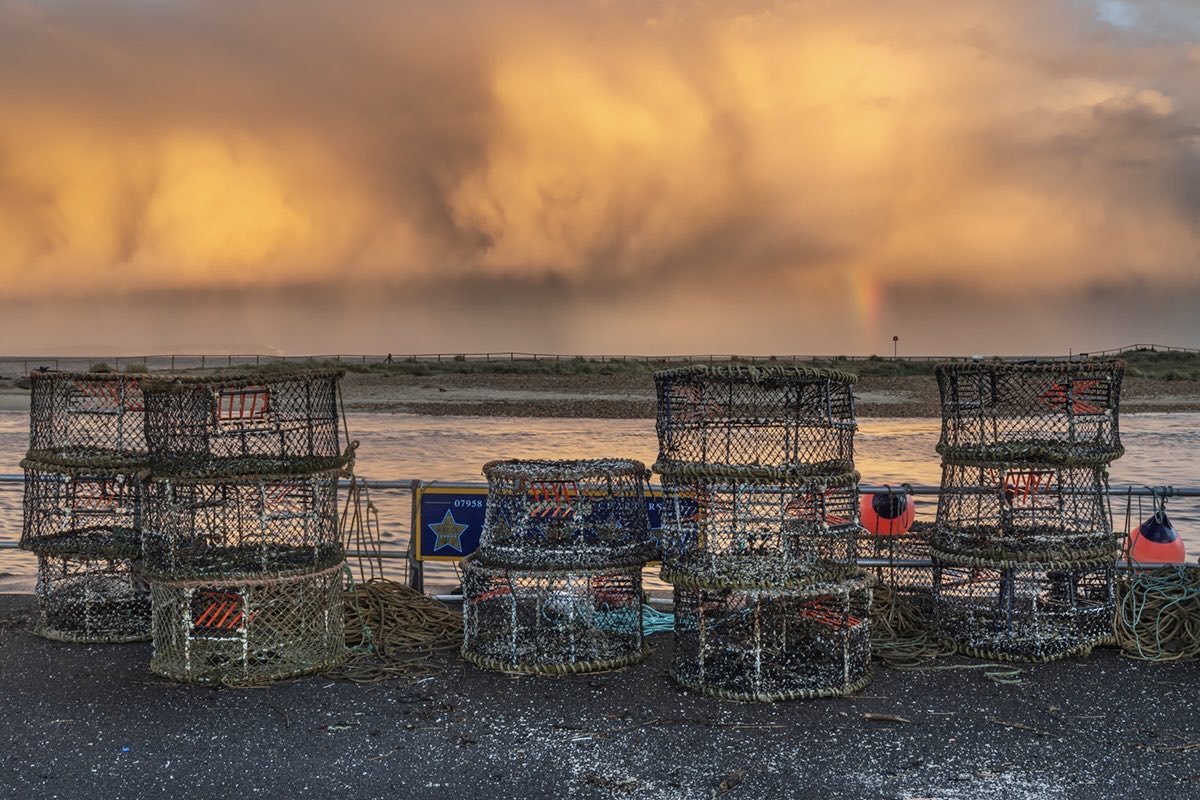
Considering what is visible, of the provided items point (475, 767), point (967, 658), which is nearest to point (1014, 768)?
point (967, 658)

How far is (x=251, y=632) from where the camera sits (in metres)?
6.86

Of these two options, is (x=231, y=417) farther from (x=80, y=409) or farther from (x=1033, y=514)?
(x=1033, y=514)

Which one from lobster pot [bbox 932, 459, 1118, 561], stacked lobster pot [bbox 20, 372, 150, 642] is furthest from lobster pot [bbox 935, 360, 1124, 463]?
stacked lobster pot [bbox 20, 372, 150, 642]

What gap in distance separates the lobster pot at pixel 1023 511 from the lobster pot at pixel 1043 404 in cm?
11

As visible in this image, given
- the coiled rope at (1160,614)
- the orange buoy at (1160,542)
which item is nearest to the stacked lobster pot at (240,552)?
the coiled rope at (1160,614)

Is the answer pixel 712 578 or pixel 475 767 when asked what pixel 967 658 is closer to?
pixel 712 578

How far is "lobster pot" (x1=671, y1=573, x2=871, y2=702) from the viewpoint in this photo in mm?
6047

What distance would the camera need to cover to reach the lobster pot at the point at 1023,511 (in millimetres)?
6688

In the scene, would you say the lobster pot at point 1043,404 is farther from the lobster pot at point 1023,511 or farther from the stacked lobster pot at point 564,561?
the stacked lobster pot at point 564,561

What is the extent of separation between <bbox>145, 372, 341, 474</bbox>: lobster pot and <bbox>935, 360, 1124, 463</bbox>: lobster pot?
12.6 feet

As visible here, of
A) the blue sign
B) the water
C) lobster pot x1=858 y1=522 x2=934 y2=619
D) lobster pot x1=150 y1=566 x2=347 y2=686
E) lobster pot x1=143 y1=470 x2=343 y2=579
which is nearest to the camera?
lobster pot x1=150 y1=566 x2=347 y2=686

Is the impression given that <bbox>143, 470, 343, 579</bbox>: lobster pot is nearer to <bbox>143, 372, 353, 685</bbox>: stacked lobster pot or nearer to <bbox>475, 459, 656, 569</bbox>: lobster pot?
<bbox>143, 372, 353, 685</bbox>: stacked lobster pot

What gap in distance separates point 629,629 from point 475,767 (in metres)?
2.35

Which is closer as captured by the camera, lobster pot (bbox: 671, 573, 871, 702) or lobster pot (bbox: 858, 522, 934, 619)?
lobster pot (bbox: 671, 573, 871, 702)
